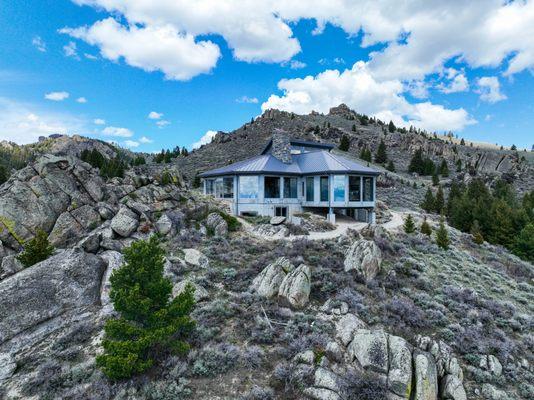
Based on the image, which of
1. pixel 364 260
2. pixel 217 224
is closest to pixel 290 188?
pixel 217 224

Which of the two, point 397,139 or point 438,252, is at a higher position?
point 397,139

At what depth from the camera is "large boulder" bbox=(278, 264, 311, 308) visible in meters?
12.8

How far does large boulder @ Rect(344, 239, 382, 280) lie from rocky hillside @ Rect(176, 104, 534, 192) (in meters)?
56.3

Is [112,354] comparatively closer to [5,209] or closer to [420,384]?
[420,384]

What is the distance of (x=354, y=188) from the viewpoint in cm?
2720

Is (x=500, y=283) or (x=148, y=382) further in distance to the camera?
(x=500, y=283)

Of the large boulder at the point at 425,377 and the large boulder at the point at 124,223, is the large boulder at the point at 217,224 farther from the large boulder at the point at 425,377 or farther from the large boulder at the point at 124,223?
the large boulder at the point at 425,377

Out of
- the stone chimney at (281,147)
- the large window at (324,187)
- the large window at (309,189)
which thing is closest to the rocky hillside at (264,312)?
the large window at (324,187)

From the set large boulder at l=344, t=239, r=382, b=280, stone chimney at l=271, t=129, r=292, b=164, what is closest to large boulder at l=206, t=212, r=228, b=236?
large boulder at l=344, t=239, r=382, b=280

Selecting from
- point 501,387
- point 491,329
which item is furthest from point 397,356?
point 491,329

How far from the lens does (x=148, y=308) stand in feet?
29.8

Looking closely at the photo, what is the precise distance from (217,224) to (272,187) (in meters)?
8.14

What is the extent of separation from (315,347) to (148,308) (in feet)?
18.8

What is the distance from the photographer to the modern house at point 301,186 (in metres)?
26.8
